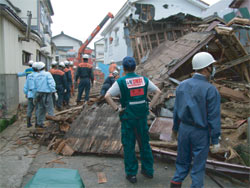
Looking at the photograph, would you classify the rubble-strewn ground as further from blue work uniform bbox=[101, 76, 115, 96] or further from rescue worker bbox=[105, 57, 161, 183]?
blue work uniform bbox=[101, 76, 115, 96]

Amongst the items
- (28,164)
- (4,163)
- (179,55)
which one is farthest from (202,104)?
(179,55)

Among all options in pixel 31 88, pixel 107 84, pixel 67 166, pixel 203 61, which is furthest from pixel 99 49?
pixel 203 61

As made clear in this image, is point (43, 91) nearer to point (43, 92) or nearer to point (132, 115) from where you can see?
point (43, 92)

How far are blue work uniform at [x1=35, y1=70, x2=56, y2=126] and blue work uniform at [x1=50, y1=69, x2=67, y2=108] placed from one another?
2.60m

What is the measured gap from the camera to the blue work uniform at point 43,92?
250 inches

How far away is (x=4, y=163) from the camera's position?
4430 millimetres

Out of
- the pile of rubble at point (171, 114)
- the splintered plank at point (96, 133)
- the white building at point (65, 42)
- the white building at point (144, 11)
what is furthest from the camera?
the white building at point (65, 42)

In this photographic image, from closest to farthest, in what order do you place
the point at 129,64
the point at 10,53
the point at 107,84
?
the point at 129,64
the point at 107,84
the point at 10,53

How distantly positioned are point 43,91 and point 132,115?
139 inches

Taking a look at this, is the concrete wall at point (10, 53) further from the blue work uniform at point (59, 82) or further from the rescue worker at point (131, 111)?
the rescue worker at point (131, 111)

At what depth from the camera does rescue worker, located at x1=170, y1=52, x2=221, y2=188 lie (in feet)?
9.55

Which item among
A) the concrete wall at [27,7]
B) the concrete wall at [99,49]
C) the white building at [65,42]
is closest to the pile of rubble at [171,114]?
the concrete wall at [27,7]

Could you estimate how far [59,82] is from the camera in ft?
29.9

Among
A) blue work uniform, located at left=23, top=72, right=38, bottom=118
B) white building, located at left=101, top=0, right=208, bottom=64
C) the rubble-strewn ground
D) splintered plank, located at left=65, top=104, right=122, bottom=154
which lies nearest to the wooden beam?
splintered plank, located at left=65, top=104, right=122, bottom=154
